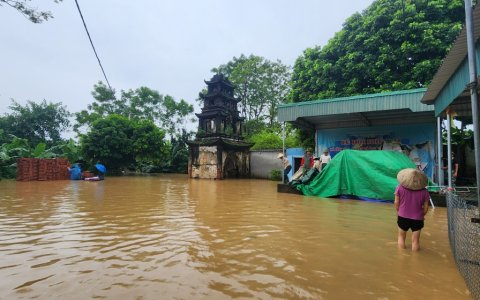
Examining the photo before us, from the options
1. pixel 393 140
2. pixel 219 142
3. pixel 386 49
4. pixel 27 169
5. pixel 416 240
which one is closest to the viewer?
pixel 416 240

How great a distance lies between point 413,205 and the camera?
3932 mm

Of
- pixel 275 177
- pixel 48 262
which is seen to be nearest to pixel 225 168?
pixel 275 177

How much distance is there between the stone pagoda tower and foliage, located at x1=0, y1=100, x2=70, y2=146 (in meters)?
17.7

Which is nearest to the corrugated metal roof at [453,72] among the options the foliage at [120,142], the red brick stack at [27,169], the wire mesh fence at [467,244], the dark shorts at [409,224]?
the wire mesh fence at [467,244]

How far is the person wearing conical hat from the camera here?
389 cm

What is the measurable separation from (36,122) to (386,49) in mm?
34625

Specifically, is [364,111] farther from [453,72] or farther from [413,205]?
[413,205]

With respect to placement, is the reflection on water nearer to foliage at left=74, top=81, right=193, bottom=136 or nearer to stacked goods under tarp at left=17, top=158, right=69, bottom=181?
stacked goods under tarp at left=17, top=158, right=69, bottom=181

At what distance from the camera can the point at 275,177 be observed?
21.7 meters

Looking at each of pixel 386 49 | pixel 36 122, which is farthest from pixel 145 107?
pixel 386 49

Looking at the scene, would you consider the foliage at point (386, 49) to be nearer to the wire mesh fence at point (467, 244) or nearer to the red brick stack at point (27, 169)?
the wire mesh fence at point (467, 244)

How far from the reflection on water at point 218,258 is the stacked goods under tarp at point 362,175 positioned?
7.75 ft

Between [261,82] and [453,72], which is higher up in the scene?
[261,82]

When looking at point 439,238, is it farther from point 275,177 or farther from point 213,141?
point 213,141
